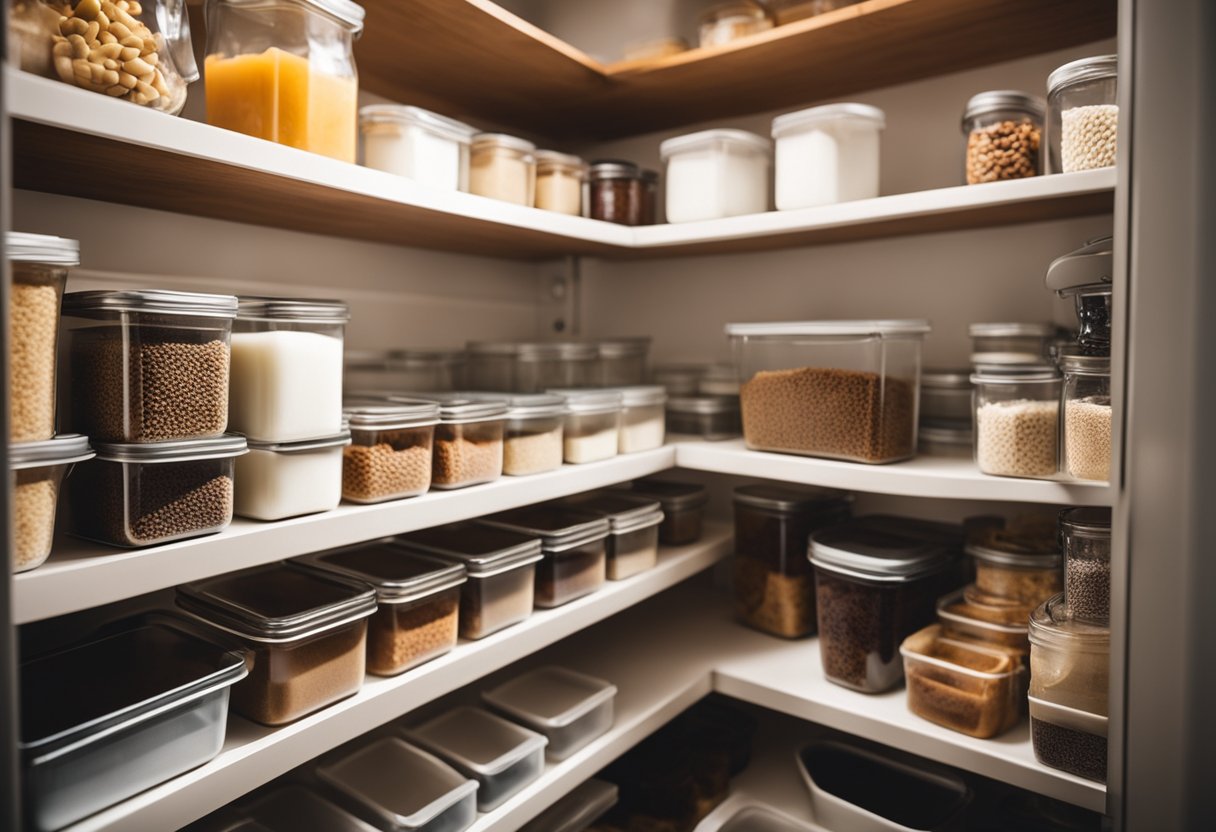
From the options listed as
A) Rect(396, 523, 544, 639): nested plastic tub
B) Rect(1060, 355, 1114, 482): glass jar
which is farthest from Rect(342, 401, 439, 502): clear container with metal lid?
Rect(1060, 355, 1114, 482): glass jar

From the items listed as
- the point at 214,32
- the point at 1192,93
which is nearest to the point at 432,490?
the point at 214,32

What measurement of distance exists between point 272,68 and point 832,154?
932 mm

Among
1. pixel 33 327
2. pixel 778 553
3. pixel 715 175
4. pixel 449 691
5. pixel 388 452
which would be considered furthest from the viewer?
pixel 778 553

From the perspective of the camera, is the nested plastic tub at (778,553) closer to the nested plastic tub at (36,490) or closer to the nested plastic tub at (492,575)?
the nested plastic tub at (492,575)

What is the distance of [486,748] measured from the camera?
131 cm

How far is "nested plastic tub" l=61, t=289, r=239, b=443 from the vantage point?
838 mm

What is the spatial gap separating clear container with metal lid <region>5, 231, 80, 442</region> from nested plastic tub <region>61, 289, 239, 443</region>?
61 mm

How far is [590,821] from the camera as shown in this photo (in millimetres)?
1459

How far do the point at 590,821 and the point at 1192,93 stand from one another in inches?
57.0

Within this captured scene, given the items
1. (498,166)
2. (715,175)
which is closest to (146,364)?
(498,166)

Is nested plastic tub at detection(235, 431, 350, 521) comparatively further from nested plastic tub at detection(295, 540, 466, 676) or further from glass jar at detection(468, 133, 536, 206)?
glass jar at detection(468, 133, 536, 206)

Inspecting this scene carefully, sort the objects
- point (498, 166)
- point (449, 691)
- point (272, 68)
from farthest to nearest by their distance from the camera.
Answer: point (498, 166)
point (449, 691)
point (272, 68)

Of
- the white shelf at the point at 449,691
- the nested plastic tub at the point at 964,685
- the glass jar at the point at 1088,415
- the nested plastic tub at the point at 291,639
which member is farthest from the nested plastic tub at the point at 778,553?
the nested plastic tub at the point at 291,639

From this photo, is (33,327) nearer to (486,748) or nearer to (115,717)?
(115,717)
